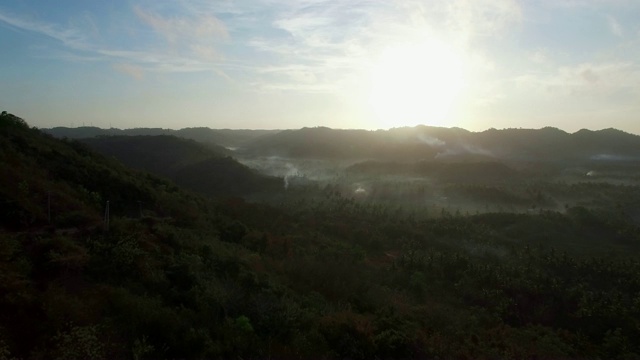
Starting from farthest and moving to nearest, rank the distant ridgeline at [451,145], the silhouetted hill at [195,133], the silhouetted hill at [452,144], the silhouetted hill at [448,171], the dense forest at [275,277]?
the silhouetted hill at [195,133], the silhouetted hill at [452,144], the distant ridgeline at [451,145], the silhouetted hill at [448,171], the dense forest at [275,277]

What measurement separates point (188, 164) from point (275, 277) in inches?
1995


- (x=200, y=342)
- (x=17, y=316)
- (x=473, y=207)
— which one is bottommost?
(x=473, y=207)

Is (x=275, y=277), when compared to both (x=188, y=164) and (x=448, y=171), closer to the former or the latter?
(x=188, y=164)

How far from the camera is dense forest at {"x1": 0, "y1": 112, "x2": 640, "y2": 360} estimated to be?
750cm

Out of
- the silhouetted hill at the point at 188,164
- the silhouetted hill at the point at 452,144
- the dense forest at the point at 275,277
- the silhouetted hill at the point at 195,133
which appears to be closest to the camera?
the dense forest at the point at 275,277

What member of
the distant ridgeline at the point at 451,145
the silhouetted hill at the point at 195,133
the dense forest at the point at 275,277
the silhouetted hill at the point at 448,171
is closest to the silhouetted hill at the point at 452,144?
the distant ridgeline at the point at 451,145

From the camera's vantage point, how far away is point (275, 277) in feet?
44.7

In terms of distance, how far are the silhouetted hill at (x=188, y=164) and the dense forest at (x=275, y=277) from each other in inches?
761

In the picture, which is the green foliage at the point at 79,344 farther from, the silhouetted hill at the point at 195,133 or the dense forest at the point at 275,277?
the silhouetted hill at the point at 195,133

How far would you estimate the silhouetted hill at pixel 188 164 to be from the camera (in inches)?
2115

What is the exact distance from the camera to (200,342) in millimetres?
7367

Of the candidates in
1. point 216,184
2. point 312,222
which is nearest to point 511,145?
point 216,184

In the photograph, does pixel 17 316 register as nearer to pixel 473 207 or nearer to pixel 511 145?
pixel 473 207

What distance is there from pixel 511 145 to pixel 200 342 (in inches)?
4415
